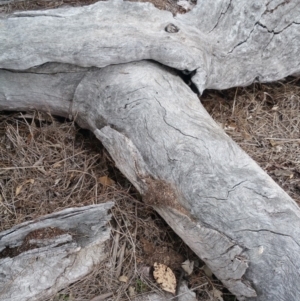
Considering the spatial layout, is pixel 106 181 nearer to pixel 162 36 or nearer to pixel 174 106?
pixel 174 106

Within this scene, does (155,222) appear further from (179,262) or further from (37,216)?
(37,216)

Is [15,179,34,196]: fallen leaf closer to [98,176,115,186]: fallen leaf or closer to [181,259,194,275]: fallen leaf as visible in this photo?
[98,176,115,186]: fallen leaf

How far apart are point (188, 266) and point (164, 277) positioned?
153 millimetres

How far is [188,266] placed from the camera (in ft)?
8.77

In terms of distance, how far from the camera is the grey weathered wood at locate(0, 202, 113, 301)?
2.39 metres

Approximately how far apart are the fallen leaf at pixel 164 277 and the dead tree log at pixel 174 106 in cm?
23

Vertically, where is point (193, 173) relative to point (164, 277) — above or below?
above

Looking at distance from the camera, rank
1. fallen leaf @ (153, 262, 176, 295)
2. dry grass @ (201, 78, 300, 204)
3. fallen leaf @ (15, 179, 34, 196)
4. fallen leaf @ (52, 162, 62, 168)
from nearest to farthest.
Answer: fallen leaf @ (153, 262, 176, 295), fallen leaf @ (15, 179, 34, 196), fallen leaf @ (52, 162, 62, 168), dry grass @ (201, 78, 300, 204)

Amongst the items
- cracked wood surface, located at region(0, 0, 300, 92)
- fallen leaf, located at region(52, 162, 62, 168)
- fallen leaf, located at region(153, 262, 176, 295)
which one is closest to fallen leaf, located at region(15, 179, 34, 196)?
fallen leaf, located at region(52, 162, 62, 168)

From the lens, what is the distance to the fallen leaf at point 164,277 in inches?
103

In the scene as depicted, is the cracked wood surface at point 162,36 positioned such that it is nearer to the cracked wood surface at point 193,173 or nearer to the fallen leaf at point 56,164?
the cracked wood surface at point 193,173

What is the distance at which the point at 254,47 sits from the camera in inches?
122

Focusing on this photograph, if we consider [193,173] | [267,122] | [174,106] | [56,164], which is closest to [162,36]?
[174,106]

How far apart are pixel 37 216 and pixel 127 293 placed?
66 cm
